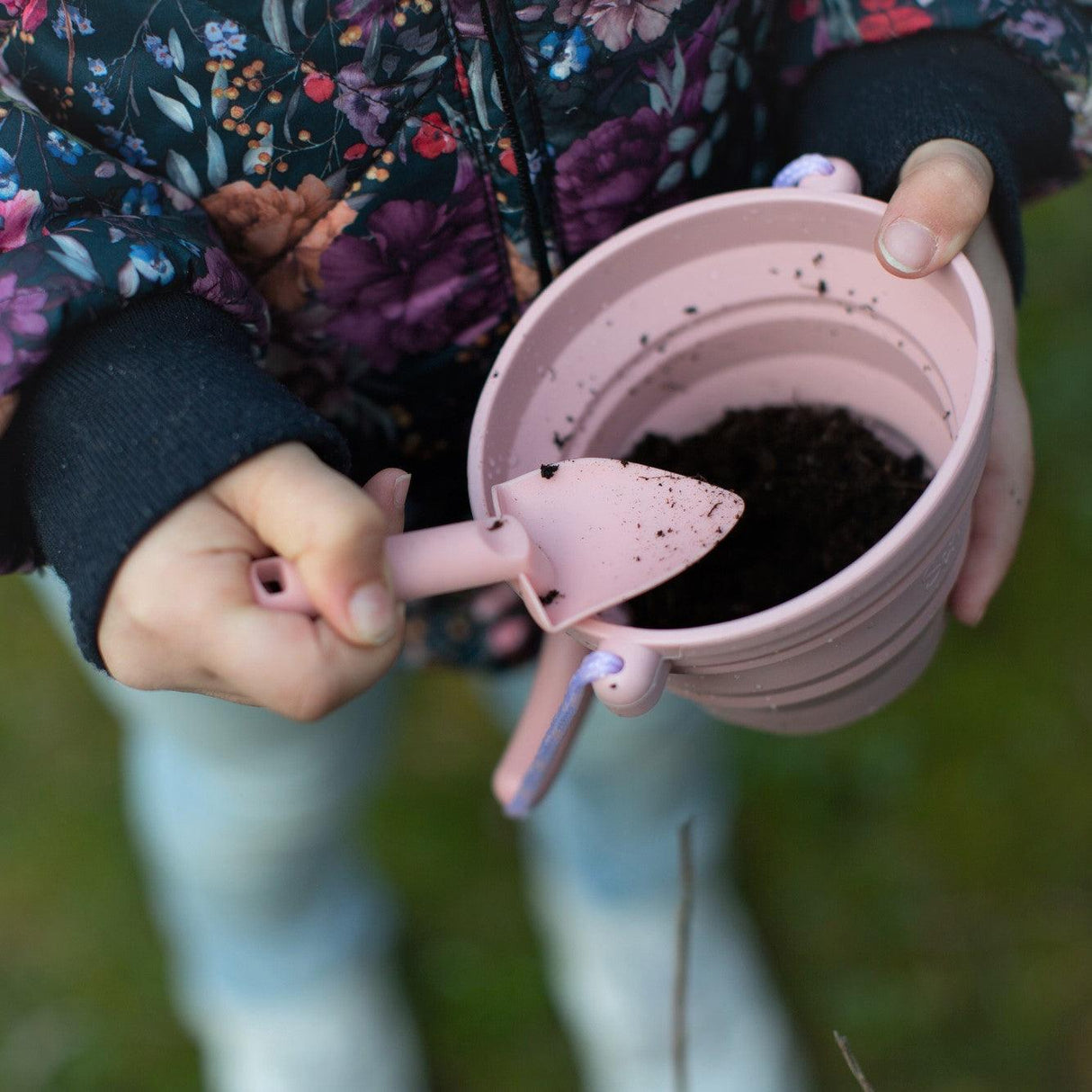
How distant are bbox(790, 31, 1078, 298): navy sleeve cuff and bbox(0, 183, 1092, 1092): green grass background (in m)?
0.89

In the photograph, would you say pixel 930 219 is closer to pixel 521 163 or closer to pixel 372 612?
pixel 521 163

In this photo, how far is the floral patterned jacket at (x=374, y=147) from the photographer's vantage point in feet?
2.49

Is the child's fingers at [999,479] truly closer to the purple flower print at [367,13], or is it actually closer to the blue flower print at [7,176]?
the purple flower print at [367,13]

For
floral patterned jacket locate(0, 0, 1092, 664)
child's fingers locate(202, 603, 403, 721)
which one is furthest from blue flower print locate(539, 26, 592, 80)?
child's fingers locate(202, 603, 403, 721)

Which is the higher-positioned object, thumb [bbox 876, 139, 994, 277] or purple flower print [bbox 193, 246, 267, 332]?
purple flower print [bbox 193, 246, 267, 332]

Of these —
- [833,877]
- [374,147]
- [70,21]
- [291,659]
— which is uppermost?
[70,21]

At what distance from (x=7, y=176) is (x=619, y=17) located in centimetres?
42

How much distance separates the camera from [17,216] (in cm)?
75

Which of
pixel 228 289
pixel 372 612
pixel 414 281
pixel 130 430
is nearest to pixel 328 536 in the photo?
pixel 372 612

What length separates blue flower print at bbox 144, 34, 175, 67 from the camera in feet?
2.52

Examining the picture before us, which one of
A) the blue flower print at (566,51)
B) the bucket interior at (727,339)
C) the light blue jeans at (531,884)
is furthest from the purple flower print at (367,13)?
the light blue jeans at (531,884)

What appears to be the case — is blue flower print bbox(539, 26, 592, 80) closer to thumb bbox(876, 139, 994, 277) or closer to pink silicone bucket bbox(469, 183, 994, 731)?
pink silicone bucket bbox(469, 183, 994, 731)

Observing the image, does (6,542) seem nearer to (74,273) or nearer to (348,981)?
(74,273)

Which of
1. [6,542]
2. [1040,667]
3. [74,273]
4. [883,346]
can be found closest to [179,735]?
[6,542]
